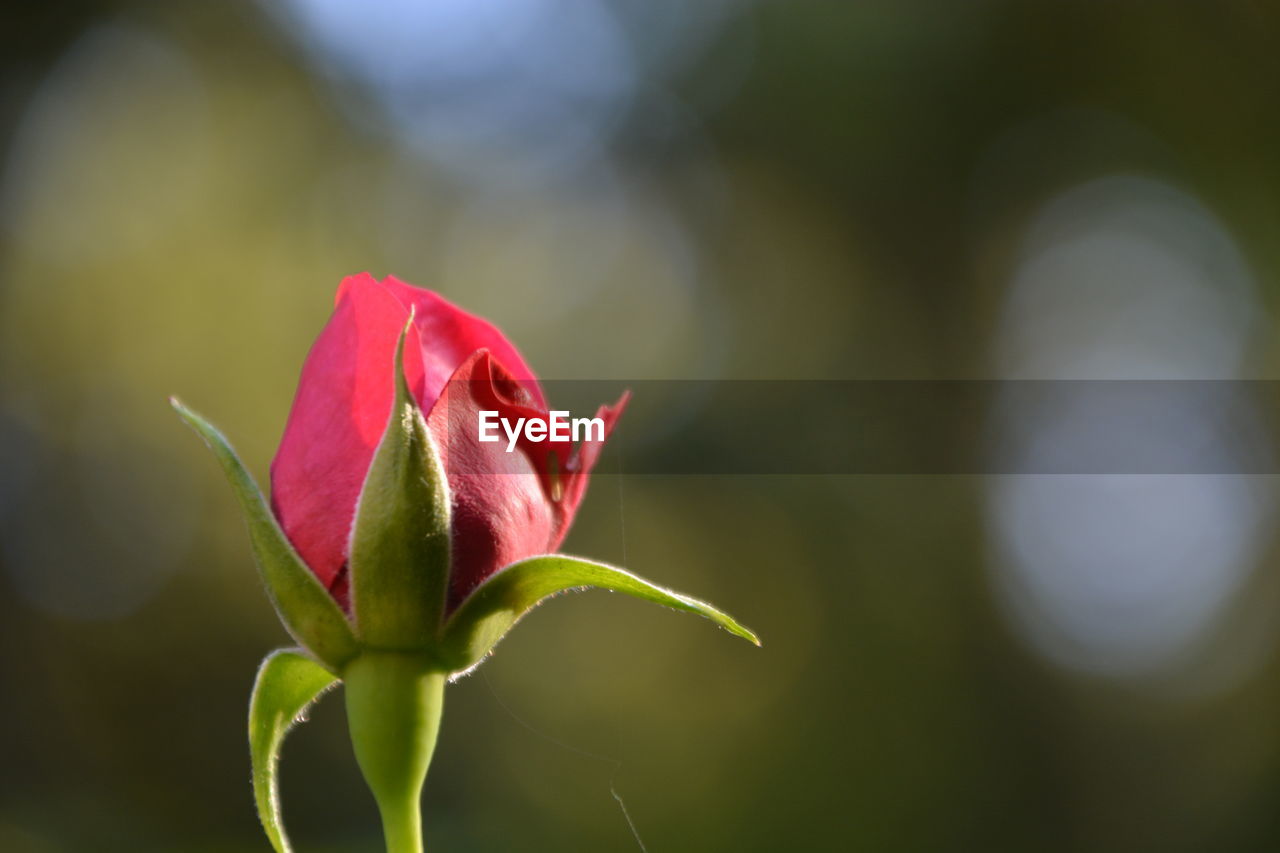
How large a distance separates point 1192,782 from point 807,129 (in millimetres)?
2427

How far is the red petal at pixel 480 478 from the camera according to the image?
1.08 ft

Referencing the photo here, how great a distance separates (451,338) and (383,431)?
4 cm

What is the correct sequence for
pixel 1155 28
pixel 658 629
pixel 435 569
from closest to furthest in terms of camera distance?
pixel 435 569 → pixel 658 629 → pixel 1155 28

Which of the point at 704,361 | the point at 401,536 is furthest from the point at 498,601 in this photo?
the point at 704,361

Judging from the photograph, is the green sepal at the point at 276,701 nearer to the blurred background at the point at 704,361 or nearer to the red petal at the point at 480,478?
the red petal at the point at 480,478

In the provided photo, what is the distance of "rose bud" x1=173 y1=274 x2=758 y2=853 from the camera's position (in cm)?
32

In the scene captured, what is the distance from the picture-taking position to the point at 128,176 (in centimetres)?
296

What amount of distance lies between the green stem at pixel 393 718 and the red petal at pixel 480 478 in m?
0.03

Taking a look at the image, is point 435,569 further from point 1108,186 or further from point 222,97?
point 1108,186

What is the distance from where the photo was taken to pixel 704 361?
11.9 feet

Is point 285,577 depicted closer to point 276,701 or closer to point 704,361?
point 276,701

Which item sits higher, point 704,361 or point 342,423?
point 704,361

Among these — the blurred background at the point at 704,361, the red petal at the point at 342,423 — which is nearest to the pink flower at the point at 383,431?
the red petal at the point at 342,423

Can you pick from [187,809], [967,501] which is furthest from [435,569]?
[967,501]
